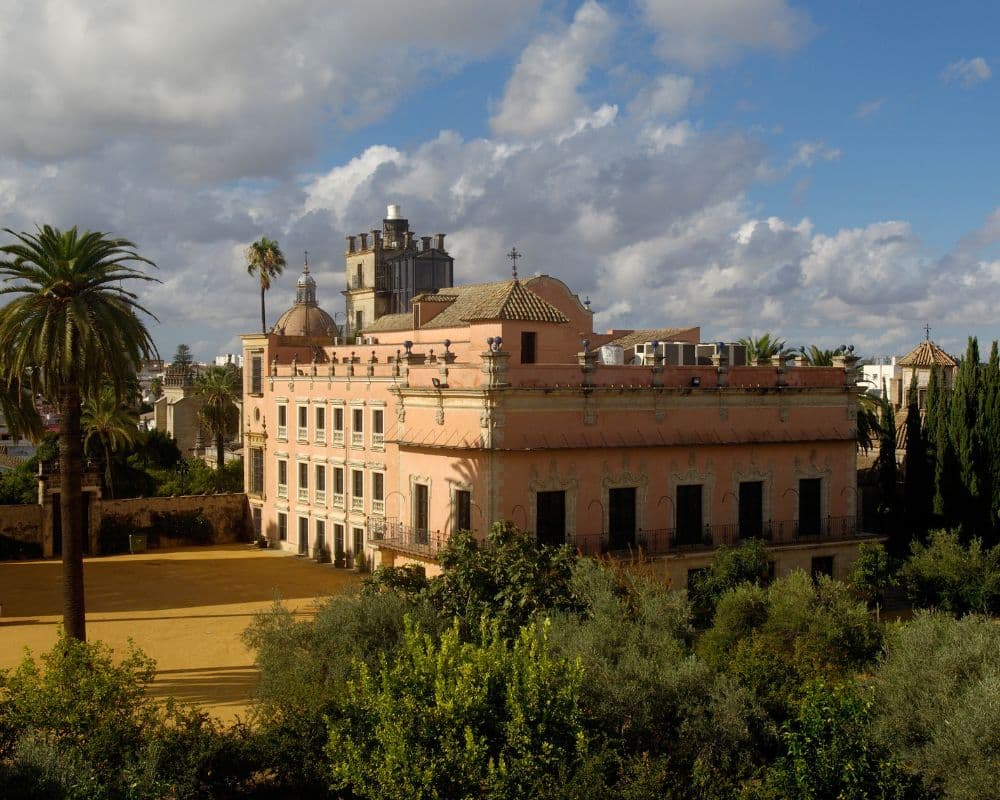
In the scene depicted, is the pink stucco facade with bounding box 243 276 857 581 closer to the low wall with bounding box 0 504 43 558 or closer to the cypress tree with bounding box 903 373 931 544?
the cypress tree with bounding box 903 373 931 544

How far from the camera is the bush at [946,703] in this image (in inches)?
607

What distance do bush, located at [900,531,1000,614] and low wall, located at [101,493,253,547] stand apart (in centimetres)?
2994

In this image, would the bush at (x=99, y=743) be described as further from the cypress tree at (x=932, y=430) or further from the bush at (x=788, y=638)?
the cypress tree at (x=932, y=430)

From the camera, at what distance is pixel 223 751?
642 inches

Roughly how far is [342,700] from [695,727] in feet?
18.3

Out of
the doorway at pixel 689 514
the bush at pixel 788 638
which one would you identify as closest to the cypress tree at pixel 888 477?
the doorway at pixel 689 514

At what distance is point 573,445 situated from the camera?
29.4 m

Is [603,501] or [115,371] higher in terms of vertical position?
[115,371]

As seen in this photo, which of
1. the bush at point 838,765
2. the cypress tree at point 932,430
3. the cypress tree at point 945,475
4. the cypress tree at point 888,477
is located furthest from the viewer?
the cypress tree at point 888,477

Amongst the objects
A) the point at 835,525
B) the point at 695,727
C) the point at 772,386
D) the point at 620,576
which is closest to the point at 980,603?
the point at 835,525

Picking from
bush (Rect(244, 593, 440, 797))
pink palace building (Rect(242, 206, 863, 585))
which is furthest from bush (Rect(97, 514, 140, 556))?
bush (Rect(244, 593, 440, 797))

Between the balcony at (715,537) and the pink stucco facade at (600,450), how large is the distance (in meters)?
0.05

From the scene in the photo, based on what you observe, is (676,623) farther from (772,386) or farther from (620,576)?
(772,386)

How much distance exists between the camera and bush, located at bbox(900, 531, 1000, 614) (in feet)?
93.8
